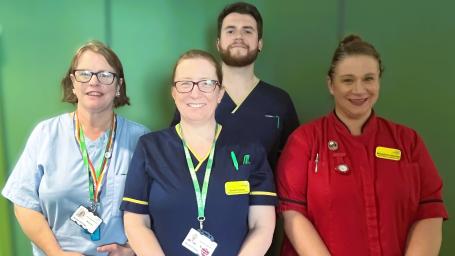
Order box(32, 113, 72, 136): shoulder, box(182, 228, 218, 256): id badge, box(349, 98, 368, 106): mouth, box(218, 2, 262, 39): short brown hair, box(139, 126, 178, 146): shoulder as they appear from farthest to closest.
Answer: box(218, 2, 262, 39): short brown hair < box(32, 113, 72, 136): shoulder < box(349, 98, 368, 106): mouth < box(139, 126, 178, 146): shoulder < box(182, 228, 218, 256): id badge

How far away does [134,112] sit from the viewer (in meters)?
2.41

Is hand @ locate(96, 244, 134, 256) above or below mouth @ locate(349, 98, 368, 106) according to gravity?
below

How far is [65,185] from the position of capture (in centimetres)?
172

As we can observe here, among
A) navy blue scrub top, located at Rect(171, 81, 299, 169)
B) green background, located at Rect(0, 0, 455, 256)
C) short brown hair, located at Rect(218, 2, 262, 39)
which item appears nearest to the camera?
navy blue scrub top, located at Rect(171, 81, 299, 169)

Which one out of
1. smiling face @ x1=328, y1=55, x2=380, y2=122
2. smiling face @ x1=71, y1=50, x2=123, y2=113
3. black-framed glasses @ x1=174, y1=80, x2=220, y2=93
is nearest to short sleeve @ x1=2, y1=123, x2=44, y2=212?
smiling face @ x1=71, y1=50, x2=123, y2=113

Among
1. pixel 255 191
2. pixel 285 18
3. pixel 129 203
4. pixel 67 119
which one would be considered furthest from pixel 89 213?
pixel 285 18

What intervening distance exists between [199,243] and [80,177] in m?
0.65

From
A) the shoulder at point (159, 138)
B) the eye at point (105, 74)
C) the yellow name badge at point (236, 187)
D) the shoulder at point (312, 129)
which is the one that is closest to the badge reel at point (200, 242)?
the yellow name badge at point (236, 187)

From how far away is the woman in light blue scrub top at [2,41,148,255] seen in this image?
173 cm

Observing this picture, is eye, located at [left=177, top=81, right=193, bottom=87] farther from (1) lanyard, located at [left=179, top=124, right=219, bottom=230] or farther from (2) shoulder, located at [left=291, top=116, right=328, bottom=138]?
(2) shoulder, located at [left=291, top=116, right=328, bottom=138]

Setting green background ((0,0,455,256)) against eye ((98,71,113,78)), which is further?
green background ((0,0,455,256))

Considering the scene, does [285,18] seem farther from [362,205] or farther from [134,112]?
[362,205]

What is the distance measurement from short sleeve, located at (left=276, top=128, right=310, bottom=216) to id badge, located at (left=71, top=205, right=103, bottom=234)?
0.80 meters

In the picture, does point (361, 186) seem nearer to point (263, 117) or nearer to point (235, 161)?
point (235, 161)
